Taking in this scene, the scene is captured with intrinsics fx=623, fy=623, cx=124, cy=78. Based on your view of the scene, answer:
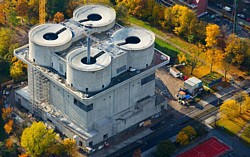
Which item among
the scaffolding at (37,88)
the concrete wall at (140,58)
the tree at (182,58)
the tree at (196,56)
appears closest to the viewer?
Answer: the concrete wall at (140,58)

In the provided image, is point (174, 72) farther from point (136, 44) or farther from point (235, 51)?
point (136, 44)

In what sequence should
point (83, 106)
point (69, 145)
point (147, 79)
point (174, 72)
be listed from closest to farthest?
1. point (69, 145)
2. point (83, 106)
3. point (147, 79)
4. point (174, 72)

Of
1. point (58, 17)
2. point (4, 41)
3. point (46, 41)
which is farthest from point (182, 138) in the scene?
point (58, 17)

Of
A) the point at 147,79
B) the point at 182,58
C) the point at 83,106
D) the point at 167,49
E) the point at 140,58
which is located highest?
the point at 140,58

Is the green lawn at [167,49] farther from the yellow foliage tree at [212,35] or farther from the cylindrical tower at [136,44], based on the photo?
the cylindrical tower at [136,44]

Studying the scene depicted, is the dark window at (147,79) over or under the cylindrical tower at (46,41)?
under

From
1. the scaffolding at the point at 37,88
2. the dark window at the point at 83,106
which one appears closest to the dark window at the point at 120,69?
the dark window at the point at 83,106

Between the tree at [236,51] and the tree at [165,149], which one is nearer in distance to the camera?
the tree at [165,149]
